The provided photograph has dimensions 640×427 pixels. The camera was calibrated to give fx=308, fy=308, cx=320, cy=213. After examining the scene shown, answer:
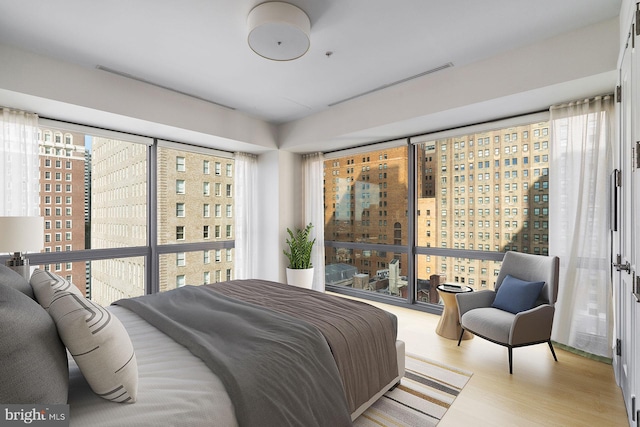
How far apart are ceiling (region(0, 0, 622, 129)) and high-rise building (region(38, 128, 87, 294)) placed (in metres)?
1.10

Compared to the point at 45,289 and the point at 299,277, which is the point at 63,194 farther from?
the point at 299,277

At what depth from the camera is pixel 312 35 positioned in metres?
2.57

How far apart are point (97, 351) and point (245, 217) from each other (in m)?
3.98

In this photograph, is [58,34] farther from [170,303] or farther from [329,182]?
[329,182]

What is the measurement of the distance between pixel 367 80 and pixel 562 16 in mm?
1693

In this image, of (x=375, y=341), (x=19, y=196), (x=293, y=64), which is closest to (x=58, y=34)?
(x=19, y=196)

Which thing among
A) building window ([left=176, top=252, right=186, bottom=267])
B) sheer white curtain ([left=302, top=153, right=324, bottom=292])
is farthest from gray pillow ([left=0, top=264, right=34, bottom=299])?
sheer white curtain ([left=302, top=153, right=324, bottom=292])

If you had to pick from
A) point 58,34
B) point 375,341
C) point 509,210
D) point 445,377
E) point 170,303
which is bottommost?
point 445,377

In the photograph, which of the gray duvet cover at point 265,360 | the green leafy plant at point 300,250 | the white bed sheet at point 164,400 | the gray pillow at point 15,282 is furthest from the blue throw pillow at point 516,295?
the gray pillow at point 15,282

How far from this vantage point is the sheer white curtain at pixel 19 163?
116 inches

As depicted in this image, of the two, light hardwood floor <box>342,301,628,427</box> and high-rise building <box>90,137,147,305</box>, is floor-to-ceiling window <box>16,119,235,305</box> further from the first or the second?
light hardwood floor <box>342,301,628,427</box>

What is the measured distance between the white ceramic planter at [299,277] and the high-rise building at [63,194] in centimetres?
264

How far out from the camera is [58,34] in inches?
98.8

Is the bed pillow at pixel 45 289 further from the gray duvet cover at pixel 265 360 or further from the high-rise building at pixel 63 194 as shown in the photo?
the high-rise building at pixel 63 194
